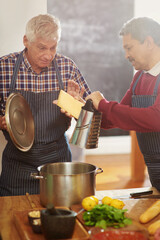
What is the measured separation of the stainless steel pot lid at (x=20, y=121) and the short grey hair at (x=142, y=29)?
2.38 feet

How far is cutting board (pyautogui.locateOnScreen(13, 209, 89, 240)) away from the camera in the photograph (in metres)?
1.23

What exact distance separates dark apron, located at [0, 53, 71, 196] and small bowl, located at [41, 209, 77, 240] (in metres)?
1.05

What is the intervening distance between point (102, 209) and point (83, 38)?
4687 millimetres

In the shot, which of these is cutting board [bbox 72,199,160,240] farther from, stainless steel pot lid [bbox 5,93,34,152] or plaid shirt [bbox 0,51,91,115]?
plaid shirt [bbox 0,51,91,115]

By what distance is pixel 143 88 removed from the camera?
6.86 feet

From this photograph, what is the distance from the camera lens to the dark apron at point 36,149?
→ 2.22 m

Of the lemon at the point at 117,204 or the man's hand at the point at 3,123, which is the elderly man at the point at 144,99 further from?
the man's hand at the point at 3,123

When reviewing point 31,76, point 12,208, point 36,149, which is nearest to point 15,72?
point 31,76

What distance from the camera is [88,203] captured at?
1.43 meters

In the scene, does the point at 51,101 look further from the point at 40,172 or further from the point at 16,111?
the point at 40,172

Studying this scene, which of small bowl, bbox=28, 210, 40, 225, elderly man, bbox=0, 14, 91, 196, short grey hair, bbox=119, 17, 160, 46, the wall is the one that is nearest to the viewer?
small bowl, bbox=28, 210, 40, 225

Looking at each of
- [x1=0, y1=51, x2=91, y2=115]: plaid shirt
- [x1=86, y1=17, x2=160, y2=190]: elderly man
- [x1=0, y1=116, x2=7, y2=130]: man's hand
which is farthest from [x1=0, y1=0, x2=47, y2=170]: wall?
[x1=86, y1=17, x2=160, y2=190]: elderly man

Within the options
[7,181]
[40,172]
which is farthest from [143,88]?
[7,181]

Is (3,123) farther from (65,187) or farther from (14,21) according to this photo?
(14,21)
